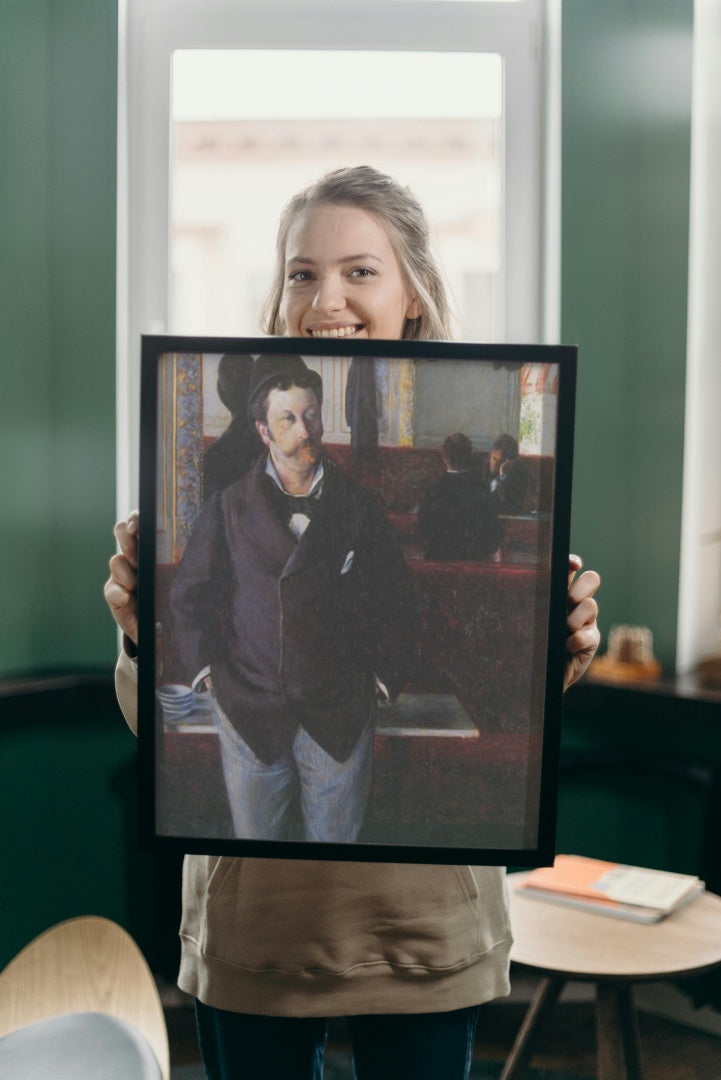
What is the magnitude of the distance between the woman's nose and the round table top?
1094 millimetres

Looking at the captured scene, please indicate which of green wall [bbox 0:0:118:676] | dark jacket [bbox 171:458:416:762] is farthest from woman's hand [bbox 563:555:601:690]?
green wall [bbox 0:0:118:676]

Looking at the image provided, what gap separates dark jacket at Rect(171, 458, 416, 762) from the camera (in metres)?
0.89

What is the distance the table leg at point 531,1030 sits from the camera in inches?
72.4

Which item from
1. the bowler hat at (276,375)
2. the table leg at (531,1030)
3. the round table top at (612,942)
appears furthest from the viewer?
the table leg at (531,1030)

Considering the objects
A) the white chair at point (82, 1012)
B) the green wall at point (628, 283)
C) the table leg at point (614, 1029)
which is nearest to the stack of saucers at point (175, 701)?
the white chair at point (82, 1012)

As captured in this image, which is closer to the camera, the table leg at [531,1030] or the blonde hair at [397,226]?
the blonde hair at [397,226]

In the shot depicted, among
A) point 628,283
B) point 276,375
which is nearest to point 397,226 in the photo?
point 276,375

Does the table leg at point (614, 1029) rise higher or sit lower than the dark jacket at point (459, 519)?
lower

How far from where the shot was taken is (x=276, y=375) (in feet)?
2.88

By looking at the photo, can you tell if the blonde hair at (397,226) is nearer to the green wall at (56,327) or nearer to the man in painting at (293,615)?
the man in painting at (293,615)

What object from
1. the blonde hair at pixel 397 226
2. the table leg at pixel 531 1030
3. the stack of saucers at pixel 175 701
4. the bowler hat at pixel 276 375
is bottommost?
the table leg at pixel 531 1030

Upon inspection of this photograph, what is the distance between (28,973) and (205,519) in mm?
407

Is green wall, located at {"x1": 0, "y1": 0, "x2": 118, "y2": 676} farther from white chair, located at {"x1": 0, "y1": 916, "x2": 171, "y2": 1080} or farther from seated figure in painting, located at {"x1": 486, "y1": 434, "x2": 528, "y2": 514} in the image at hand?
seated figure in painting, located at {"x1": 486, "y1": 434, "x2": 528, "y2": 514}

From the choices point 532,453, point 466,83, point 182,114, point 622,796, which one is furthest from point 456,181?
point 532,453
